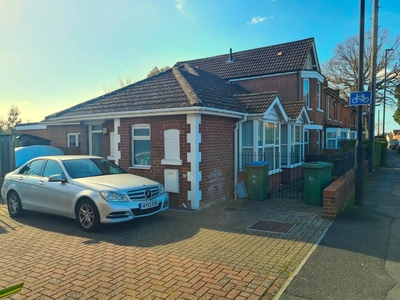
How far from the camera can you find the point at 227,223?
714 centimetres

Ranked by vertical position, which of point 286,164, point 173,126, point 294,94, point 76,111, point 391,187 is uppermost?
point 294,94

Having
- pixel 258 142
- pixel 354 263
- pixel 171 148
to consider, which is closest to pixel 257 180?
pixel 258 142

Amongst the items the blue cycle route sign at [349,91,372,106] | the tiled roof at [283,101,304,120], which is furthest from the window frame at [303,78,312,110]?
the blue cycle route sign at [349,91,372,106]

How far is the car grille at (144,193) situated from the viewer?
21.8 feet

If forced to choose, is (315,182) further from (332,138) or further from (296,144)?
(332,138)

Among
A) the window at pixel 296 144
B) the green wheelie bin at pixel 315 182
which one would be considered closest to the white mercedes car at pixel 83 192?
the green wheelie bin at pixel 315 182

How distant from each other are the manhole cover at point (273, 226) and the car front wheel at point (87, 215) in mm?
3253

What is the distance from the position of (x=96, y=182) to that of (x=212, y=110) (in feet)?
11.8

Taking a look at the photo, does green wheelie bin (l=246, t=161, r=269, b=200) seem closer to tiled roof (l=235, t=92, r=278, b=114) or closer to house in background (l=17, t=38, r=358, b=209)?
house in background (l=17, t=38, r=358, b=209)

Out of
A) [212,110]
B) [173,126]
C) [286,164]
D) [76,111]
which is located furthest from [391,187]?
[76,111]

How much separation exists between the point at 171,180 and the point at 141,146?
1716 mm

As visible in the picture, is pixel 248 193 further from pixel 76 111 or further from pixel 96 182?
pixel 76 111

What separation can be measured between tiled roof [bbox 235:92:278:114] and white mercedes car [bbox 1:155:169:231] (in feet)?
15.8

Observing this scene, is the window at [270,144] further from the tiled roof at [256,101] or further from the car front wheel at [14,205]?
the car front wheel at [14,205]
